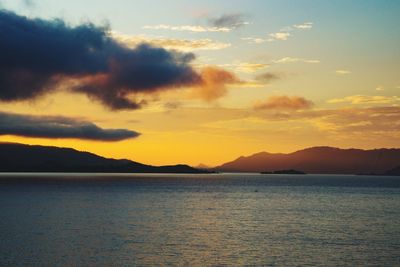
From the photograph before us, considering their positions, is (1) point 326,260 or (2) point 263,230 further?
(2) point 263,230

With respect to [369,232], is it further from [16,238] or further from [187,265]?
[16,238]

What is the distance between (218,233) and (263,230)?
8644 millimetres

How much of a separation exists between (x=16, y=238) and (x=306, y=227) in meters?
45.2

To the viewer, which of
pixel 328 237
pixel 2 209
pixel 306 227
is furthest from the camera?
pixel 2 209

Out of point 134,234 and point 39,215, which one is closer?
point 134,234

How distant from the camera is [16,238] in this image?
6431 cm

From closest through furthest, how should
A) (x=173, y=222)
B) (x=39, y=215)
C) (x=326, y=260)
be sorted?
(x=326, y=260), (x=173, y=222), (x=39, y=215)

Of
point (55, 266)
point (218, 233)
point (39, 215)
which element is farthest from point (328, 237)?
point (39, 215)

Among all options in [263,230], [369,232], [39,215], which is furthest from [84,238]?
[369,232]

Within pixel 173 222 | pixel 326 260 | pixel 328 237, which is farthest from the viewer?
pixel 173 222

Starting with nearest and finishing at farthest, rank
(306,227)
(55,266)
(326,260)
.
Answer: (55,266) → (326,260) → (306,227)

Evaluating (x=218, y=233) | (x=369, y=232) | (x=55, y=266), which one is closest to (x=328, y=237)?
(x=369, y=232)

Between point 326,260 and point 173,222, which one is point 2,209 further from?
point 326,260

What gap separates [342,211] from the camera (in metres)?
114
